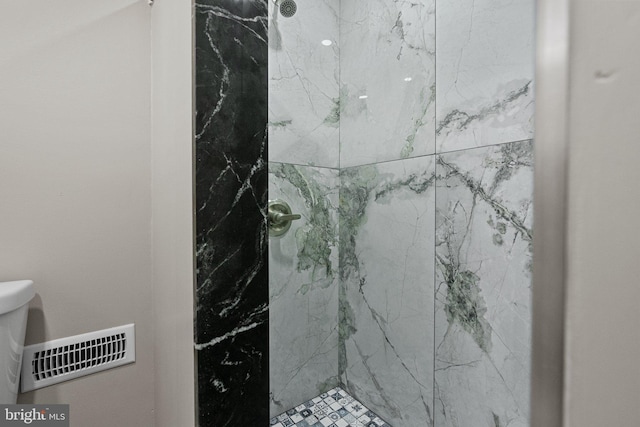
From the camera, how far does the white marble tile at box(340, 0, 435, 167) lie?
1063mm

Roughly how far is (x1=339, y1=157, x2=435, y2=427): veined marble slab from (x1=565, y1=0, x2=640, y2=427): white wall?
0.92 m

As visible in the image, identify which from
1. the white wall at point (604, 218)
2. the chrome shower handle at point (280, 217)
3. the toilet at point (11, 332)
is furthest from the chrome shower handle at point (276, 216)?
the white wall at point (604, 218)

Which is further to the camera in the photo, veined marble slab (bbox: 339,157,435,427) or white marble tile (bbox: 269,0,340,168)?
white marble tile (bbox: 269,0,340,168)

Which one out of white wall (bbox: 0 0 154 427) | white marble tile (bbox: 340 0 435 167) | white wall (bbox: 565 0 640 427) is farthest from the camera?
white marble tile (bbox: 340 0 435 167)

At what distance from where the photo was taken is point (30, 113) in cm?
80

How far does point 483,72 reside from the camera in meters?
0.90

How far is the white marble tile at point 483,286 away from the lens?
0.83m

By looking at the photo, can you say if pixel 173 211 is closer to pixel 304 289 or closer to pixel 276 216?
pixel 276 216

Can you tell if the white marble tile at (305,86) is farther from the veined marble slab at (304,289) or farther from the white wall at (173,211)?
the white wall at (173,211)

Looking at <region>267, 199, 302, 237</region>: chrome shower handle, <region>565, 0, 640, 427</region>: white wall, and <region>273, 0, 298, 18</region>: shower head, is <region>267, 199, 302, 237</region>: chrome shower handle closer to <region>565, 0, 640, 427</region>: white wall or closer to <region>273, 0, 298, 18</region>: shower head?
<region>273, 0, 298, 18</region>: shower head

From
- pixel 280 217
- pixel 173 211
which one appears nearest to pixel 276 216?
pixel 280 217

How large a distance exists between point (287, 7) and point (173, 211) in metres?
0.95

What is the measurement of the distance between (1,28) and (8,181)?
15.7 inches

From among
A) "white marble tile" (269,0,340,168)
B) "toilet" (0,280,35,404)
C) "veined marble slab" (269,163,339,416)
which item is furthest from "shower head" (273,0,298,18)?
"toilet" (0,280,35,404)
